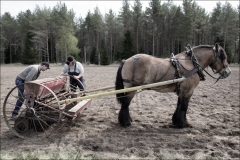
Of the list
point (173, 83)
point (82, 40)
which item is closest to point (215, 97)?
point (173, 83)

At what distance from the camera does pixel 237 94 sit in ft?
30.1

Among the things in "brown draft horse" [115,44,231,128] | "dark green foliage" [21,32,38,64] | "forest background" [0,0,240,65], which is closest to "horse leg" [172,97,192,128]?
"brown draft horse" [115,44,231,128]

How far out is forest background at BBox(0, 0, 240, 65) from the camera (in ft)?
130

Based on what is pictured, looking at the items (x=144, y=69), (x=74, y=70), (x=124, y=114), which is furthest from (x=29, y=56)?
(x=144, y=69)

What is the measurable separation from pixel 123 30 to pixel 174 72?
4621 cm

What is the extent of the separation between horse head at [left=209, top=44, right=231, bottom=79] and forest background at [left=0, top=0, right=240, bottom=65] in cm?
3453

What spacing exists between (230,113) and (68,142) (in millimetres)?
4914

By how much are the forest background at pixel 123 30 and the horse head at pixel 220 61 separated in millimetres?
34526

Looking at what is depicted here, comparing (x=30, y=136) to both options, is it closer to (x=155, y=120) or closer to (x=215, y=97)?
(x=155, y=120)

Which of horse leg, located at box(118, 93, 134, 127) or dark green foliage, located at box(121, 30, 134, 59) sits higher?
dark green foliage, located at box(121, 30, 134, 59)

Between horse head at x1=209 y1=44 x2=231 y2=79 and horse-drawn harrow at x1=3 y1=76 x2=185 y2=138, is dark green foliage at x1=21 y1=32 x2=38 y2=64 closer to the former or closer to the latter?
horse-drawn harrow at x1=3 y1=76 x2=185 y2=138

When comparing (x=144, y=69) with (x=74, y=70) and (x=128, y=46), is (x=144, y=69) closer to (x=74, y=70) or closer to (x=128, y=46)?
(x=74, y=70)

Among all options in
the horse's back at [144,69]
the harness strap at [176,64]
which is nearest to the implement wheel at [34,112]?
the horse's back at [144,69]

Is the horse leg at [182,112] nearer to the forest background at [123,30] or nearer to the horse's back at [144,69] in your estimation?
the horse's back at [144,69]
